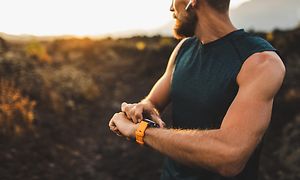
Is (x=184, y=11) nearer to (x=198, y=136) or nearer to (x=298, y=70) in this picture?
(x=198, y=136)

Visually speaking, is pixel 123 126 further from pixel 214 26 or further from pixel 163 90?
pixel 214 26

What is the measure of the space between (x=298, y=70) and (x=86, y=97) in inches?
240

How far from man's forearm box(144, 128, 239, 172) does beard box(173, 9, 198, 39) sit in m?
0.76

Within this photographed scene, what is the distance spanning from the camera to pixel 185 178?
2.23 m

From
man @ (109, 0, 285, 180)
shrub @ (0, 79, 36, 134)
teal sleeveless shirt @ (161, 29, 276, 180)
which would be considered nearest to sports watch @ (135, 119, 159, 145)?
man @ (109, 0, 285, 180)

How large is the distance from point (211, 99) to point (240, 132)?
37 cm

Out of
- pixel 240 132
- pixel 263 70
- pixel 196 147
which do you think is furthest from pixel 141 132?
pixel 263 70

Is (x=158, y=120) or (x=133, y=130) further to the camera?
(x=158, y=120)

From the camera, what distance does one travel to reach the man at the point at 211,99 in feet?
5.69

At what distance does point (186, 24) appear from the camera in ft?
7.82

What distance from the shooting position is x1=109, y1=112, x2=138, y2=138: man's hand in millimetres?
2103

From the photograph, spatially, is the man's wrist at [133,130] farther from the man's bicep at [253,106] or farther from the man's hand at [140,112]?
the man's bicep at [253,106]

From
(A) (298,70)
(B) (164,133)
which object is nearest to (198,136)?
(B) (164,133)

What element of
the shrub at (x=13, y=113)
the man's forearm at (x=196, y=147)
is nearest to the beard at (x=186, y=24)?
the man's forearm at (x=196, y=147)
